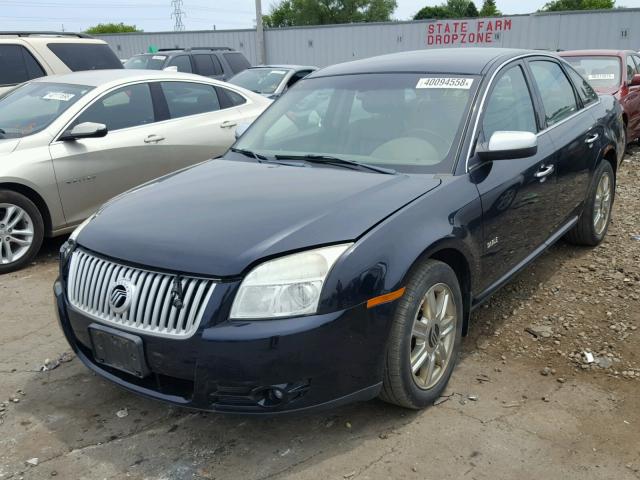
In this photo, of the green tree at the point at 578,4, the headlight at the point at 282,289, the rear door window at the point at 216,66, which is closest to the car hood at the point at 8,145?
the headlight at the point at 282,289

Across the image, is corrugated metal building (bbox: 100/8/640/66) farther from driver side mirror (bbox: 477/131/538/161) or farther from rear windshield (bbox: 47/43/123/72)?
driver side mirror (bbox: 477/131/538/161)

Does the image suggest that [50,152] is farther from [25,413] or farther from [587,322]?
[587,322]

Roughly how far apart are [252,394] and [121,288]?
2.40 feet

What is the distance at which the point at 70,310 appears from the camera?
9.65 feet

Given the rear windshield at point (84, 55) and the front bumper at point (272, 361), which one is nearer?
the front bumper at point (272, 361)

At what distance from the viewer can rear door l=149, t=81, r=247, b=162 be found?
6285 millimetres

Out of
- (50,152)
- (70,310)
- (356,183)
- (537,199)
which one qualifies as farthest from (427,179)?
(50,152)

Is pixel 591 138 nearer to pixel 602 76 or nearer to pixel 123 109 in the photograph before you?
pixel 123 109

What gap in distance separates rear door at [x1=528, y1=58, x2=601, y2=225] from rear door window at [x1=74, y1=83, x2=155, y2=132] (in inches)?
144

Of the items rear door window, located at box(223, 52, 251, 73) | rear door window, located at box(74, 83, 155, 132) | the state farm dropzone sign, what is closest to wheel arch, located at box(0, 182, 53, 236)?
rear door window, located at box(74, 83, 155, 132)

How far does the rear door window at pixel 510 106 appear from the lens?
364cm

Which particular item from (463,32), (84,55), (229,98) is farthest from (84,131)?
(463,32)

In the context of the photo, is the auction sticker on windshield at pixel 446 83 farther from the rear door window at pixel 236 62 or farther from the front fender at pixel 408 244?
the rear door window at pixel 236 62

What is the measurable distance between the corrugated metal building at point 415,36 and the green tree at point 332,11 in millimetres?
43967
